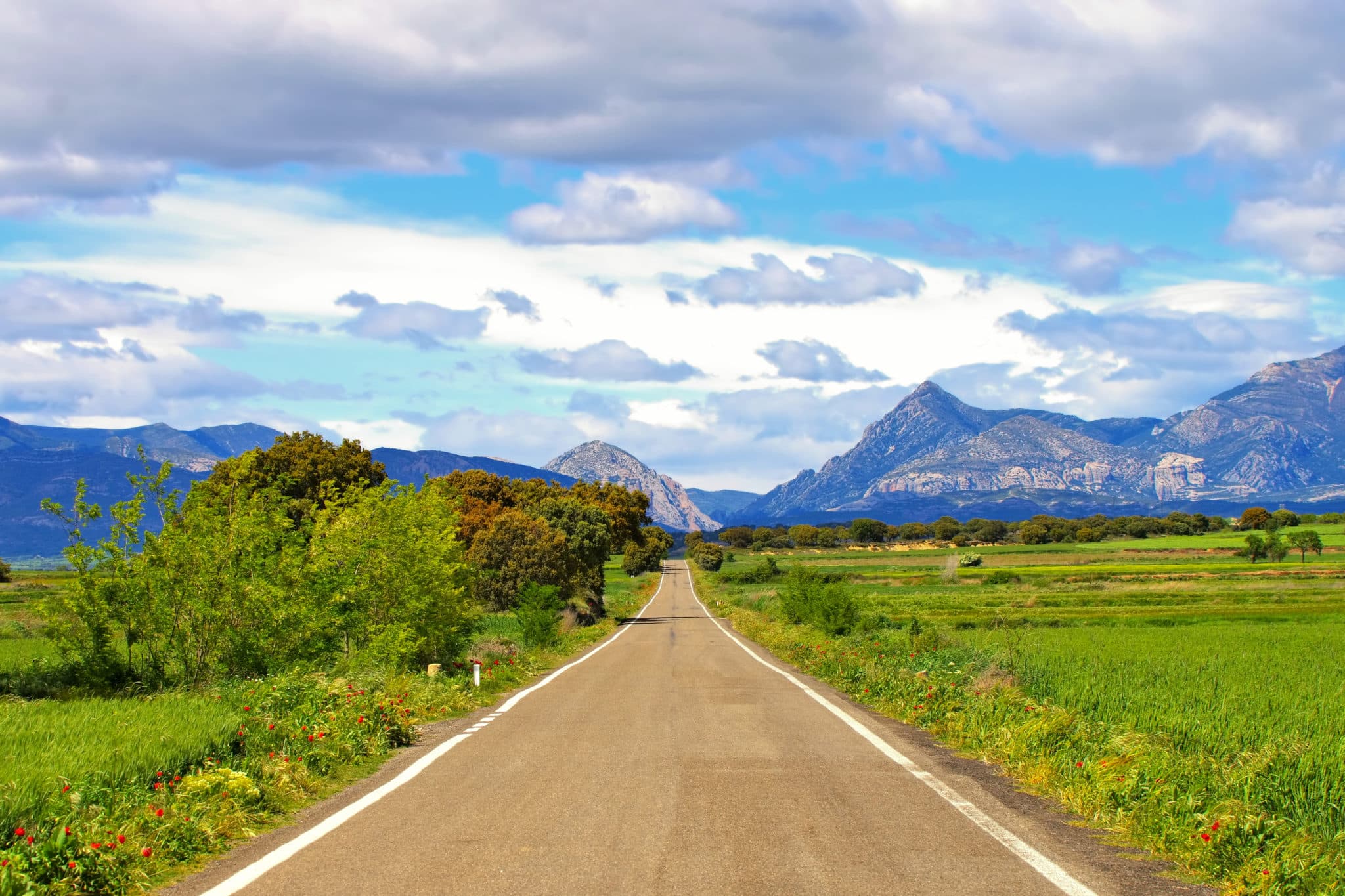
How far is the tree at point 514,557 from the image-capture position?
48.6 metres

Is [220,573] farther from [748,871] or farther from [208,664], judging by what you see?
[748,871]

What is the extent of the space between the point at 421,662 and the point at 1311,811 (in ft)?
58.5

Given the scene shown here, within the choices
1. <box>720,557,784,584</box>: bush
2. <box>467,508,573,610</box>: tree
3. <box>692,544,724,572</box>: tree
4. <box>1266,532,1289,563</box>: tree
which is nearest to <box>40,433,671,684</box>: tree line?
<box>467,508,573,610</box>: tree

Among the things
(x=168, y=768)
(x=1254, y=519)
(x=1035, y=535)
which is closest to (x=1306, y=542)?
(x=1254, y=519)

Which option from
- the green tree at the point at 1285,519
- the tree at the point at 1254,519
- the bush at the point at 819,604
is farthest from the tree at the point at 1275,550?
the bush at the point at 819,604

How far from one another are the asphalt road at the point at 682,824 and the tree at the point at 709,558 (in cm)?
12966

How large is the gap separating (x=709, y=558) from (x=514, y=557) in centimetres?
10358

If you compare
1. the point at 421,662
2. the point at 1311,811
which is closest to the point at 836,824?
the point at 1311,811

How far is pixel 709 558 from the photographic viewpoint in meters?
151

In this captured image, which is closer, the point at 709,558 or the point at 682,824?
the point at 682,824

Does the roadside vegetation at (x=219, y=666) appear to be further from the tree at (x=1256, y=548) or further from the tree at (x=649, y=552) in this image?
the tree at (x=1256, y=548)

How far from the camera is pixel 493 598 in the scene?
4991 cm

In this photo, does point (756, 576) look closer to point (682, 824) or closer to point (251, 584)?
point (251, 584)

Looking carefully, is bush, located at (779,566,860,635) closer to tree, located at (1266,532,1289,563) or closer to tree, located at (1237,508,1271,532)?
tree, located at (1266,532,1289,563)
